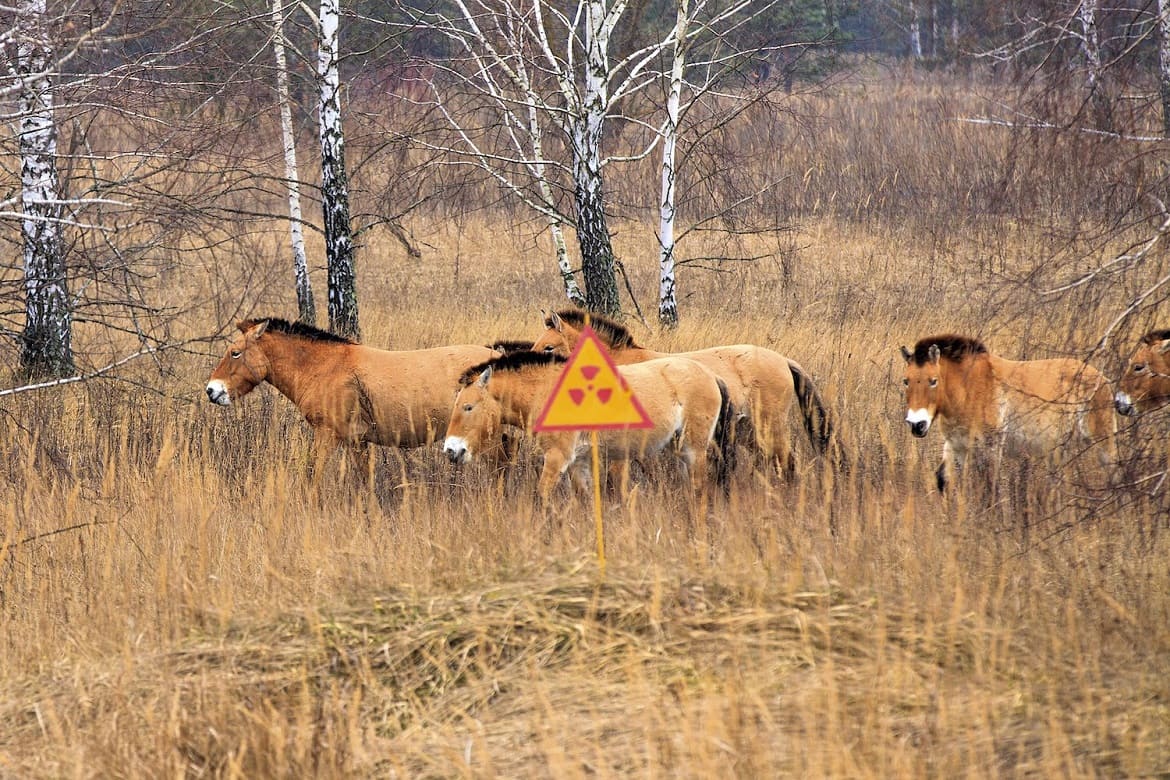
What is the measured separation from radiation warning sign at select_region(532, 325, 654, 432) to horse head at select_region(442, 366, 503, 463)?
9.11 ft

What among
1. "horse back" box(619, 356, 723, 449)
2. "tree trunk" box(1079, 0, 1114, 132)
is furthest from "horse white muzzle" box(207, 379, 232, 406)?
"tree trunk" box(1079, 0, 1114, 132)

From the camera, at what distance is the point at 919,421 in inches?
345

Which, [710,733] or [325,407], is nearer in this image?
[710,733]

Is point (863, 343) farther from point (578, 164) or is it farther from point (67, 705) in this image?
point (67, 705)

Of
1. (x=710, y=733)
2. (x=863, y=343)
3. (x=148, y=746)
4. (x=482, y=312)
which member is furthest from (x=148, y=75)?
(x=482, y=312)

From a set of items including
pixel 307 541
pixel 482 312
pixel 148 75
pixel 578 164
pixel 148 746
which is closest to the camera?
pixel 148 746

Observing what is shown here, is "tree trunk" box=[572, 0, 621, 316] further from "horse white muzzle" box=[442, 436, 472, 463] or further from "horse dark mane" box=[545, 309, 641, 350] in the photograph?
"horse white muzzle" box=[442, 436, 472, 463]

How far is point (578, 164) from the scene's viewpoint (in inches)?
615

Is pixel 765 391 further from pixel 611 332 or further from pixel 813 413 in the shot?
pixel 611 332

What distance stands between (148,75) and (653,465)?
454 centimetres

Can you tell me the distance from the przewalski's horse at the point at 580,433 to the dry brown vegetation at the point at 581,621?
405 mm

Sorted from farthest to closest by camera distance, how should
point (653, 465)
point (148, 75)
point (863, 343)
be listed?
point (863, 343) < point (653, 465) < point (148, 75)

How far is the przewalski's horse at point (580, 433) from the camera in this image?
8.80 metres

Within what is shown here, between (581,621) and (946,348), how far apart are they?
4622 mm
